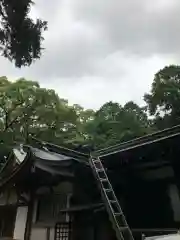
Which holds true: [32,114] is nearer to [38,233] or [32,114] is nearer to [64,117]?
[64,117]

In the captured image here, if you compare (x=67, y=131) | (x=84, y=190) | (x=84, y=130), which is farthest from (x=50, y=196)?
(x=84, y=130)

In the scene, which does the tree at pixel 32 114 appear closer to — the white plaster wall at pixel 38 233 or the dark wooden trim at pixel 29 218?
the dark wooden trim at pixel 29 218

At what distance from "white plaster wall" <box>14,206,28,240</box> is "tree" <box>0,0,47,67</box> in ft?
24.3

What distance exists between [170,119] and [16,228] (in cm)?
1476

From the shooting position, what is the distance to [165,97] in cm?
2525

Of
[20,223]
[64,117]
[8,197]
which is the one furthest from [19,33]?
[64,117]

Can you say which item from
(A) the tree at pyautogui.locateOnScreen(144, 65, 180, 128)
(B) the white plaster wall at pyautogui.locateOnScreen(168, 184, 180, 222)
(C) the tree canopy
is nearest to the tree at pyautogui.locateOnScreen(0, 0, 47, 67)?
(B) the white plaster wall at pyautogui.locateOnScreen(168, 184, 180, 222)

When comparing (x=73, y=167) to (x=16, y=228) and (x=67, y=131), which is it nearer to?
(x=16, y=228)

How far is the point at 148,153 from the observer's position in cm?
929

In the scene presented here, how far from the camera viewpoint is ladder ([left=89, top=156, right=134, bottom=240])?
8203 mm

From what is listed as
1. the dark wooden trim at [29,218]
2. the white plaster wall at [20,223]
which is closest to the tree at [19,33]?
the dark wooden trim at [29,218]

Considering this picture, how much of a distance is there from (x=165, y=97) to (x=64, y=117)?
787 cm

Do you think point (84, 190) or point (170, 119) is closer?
point (84, 190)

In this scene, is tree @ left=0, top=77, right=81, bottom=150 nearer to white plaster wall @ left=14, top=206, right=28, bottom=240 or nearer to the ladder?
white plaster wall @ left=14, top=206, right=28, bottom=240
